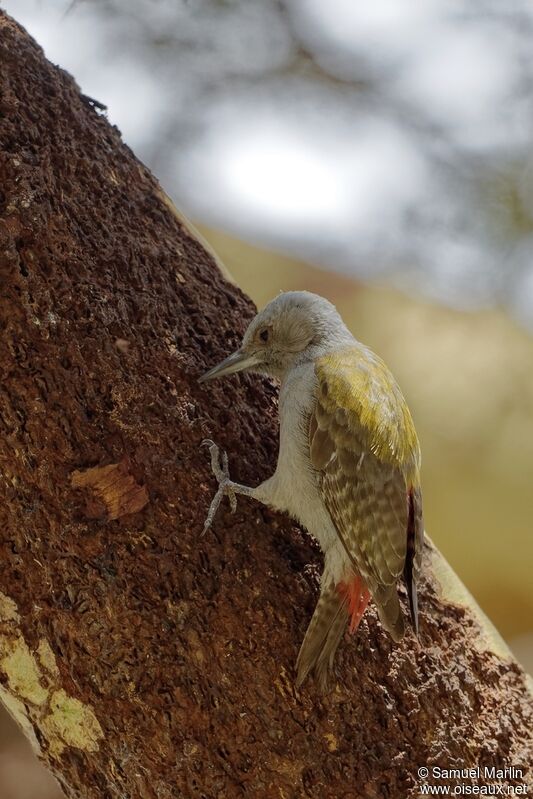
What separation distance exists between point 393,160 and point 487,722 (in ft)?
11.6

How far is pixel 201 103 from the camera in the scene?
4.65m

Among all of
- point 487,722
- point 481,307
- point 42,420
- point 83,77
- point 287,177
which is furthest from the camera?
point 481,307

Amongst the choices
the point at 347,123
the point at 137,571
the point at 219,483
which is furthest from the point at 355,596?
the point at 347,123

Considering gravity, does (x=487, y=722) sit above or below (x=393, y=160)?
below

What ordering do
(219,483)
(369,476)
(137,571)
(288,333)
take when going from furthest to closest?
(288,333) → (369,476) → (219,483) → (137,571)

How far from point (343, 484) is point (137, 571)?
533 mm

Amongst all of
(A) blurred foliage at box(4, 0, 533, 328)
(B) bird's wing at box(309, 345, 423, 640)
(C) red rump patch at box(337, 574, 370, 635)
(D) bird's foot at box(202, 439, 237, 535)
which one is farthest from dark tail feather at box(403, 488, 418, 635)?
(A) blurred foliage at box(4, 0, 533, 328)

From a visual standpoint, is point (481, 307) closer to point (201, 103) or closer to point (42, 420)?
point (201, 103)

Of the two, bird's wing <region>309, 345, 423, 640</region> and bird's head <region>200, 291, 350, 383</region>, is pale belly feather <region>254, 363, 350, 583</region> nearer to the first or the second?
bird's wing <region>309, 345, 423, 640</region>

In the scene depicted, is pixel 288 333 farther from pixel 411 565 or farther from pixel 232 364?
pixel 411 565

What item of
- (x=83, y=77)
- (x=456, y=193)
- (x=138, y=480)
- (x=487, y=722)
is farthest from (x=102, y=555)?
(x=456, y=193)

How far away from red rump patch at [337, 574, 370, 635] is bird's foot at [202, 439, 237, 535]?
302 mm

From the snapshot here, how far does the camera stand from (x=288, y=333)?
2.25 m

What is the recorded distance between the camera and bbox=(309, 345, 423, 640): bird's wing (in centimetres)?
191
